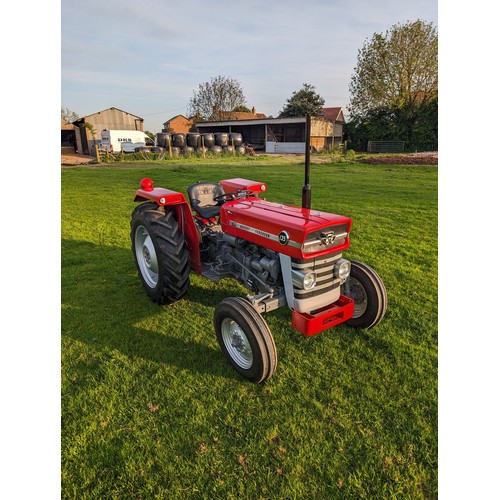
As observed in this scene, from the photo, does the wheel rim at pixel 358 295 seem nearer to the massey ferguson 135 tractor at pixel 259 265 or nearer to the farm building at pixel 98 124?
the massey ferguson 135 tractor at pixel 259 265

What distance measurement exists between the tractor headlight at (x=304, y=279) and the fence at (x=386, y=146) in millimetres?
30094

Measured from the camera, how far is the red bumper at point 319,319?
2.59 metres

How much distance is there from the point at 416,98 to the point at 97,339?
33.2m

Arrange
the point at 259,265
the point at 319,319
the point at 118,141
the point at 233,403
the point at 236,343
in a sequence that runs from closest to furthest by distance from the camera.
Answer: the point at 233,403
the point at 319,319
the point at 236,343
the point at 259,265
the point at 118,141

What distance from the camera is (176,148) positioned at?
23.0 meters

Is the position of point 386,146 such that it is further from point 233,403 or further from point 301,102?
point 233,403

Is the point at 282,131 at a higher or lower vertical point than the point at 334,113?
lower

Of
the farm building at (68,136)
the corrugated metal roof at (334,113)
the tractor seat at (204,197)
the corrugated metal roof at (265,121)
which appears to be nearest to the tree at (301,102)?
the corrugated metal roof at (334,113)

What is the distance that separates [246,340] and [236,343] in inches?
5.8

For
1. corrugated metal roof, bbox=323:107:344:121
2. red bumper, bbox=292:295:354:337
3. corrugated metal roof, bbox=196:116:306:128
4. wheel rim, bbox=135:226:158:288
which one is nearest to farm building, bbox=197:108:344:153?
corrugated metal roof, bbox=196:116:306:128

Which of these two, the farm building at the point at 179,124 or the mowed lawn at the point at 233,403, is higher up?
the farm building at the point at 179,124

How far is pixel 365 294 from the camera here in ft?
10.2

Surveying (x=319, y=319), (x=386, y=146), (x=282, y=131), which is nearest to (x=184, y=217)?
(x=319, y=319)

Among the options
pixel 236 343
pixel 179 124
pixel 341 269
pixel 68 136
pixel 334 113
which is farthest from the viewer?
pixel 179 124
